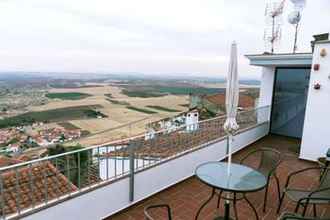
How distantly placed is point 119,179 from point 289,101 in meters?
6.14

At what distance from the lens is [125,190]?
3.02 meters

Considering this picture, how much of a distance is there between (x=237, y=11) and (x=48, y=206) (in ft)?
25.9

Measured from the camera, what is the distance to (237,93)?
7.90ft

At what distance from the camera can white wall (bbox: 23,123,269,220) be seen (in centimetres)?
241

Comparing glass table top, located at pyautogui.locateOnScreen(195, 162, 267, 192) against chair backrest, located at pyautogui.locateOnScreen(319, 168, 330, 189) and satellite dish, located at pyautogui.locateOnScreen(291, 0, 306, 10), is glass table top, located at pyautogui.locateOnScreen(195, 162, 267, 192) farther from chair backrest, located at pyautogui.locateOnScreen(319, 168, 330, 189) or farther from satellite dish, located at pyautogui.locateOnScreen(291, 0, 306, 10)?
satellite dish, located at pyautogui.locateOnScreen(291, 0, 306, 10)

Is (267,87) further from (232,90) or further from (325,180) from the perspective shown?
(232,90)

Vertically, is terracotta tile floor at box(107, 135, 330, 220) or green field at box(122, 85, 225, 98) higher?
green field at box(122, 85, 225, 98)

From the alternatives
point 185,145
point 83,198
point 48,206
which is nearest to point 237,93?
point 185,145

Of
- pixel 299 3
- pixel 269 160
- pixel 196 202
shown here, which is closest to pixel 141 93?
pixel 299 3

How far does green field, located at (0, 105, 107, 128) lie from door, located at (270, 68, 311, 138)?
29.6 feet

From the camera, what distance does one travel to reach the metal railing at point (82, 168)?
2213 mm

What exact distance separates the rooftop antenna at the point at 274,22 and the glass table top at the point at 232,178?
5488mm

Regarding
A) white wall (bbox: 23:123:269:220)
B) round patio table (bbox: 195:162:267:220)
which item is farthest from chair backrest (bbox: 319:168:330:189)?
white wall (bbox: 23:123:269:220)

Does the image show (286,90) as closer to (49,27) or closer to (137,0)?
(137,0)
